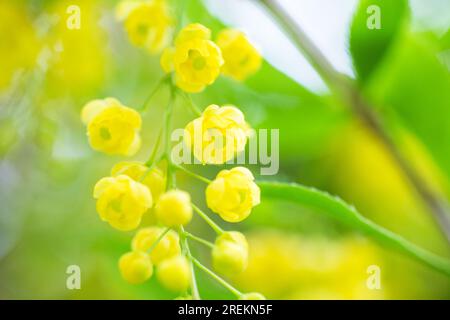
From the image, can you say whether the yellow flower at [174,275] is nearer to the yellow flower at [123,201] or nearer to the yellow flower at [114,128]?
the yellow flower at [123,201]

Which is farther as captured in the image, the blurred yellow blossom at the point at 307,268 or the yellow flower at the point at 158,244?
the blurred yellow blossom at the point at 307,268

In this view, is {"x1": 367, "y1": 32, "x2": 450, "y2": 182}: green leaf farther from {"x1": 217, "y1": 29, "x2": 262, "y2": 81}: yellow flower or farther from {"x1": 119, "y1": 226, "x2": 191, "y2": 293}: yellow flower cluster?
{"x1": 119, "y1": 226, "x2": 191, "y2": 293}: yellow flower cluster

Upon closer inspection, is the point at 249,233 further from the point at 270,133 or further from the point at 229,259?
the point at 229,259

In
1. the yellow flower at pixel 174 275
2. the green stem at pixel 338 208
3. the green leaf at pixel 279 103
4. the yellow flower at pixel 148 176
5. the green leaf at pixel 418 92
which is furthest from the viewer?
the green leaf at pixel 279 103

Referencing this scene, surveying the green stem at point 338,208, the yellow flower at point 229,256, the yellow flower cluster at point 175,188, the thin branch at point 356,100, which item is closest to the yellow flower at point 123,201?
the yellow flower cluster at point 175,188

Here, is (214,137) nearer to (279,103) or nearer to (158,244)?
(158,244)

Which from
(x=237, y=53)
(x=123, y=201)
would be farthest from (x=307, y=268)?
(x=123, y=201)
